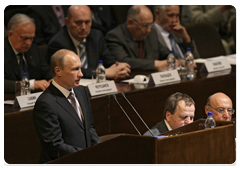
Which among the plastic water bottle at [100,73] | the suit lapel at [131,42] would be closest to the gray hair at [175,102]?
the plastic water bottle at [100,73]

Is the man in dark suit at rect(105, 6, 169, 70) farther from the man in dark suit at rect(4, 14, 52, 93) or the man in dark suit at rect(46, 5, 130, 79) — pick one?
the man in dark suit at rect(4, 14, 52, 93)

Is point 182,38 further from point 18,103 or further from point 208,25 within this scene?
point 18,103

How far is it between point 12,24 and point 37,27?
4.39ft

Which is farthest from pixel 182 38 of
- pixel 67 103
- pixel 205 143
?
pixel 205 143

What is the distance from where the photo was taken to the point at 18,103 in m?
2.98

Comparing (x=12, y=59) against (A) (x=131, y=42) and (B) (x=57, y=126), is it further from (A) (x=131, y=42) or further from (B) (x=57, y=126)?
(B) (x=57, y=126)

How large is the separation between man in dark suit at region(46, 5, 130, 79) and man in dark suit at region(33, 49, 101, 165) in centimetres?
143

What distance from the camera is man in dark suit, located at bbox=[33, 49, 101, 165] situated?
225cm

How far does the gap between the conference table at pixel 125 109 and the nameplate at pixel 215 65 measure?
0.19 feet

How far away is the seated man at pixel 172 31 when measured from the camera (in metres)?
4.84

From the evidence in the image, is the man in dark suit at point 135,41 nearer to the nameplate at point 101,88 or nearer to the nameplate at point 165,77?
the nameplate at point 165,77

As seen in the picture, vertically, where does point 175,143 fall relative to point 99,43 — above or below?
below

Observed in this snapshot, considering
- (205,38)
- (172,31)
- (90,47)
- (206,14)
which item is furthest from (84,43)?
(206,14)

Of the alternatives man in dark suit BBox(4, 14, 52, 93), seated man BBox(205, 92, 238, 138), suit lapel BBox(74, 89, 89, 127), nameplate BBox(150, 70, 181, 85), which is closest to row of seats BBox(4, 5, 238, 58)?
nameplate BBox(150, 70, 181, 85)
